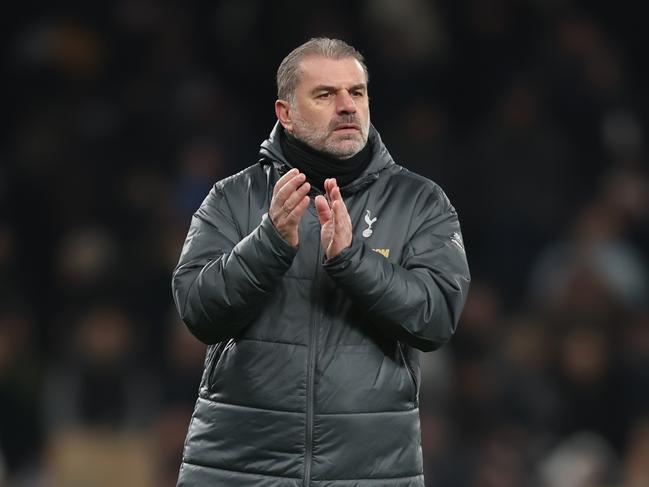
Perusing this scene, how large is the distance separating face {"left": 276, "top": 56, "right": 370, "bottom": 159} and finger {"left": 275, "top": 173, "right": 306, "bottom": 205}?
0.78 ft

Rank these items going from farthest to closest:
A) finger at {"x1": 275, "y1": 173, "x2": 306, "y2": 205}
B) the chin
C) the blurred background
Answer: the blurred background
the chin
finger at {"x1": 275, "y1": 173, "x2": 306, "y2": 205}

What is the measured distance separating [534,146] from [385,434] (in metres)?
4.92

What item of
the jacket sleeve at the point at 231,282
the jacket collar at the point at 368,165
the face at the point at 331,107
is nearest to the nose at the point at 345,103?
the face at the point at 331,107

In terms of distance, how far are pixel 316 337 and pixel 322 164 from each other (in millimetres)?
419

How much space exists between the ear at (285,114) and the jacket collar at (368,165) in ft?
0.09

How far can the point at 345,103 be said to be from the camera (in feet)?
11.6

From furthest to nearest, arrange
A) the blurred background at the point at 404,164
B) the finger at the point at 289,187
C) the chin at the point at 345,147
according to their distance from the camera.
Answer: the blurred background at the point at 404,164
the chin at the point at 345,147
the finger at the point at 289,187

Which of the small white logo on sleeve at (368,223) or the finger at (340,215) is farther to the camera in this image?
the small white logo on sleeve at (368,223)

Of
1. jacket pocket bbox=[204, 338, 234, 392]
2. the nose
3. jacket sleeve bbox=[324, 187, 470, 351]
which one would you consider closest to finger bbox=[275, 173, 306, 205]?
jacket sleeve bbox=[324, 187, 470, 351]

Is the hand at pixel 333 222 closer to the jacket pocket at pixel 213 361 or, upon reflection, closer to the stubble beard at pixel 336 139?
the stubble beard at pixel 336 139

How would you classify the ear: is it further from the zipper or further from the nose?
the zipper

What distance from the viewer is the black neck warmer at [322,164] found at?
140 inches

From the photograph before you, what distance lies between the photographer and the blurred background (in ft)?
23.5

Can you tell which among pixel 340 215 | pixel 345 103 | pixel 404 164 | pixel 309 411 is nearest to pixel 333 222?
pixel 340 215
